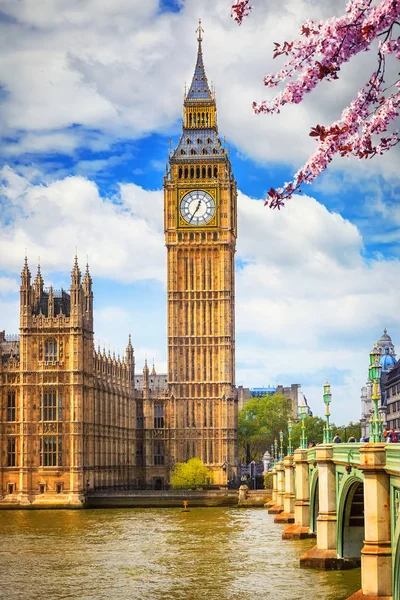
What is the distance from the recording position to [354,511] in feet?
137

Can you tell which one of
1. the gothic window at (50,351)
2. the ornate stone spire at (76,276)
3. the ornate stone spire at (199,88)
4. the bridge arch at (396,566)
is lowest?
the bridge arch at (396,566)

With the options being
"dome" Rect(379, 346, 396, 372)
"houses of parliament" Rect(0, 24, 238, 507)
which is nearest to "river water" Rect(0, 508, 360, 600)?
"houses of parliament" Rect(0, 24, 238, 507)

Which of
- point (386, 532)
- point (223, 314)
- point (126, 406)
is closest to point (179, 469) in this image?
point (126, 406)

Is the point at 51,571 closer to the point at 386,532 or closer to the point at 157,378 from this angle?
the point at 386,532

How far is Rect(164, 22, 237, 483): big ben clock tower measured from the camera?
395 ft

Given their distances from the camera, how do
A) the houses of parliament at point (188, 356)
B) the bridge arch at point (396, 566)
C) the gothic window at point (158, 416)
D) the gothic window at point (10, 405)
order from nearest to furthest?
1. the bridge arch at point (396, 566)
2. the gothic window at point (10, 405)
3. the houses of parliament at point (188, 356)
4. the gothic window at point (158, 416)

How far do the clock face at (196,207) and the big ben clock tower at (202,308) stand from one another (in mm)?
106

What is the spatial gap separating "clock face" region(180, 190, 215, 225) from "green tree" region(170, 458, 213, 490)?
25.7m

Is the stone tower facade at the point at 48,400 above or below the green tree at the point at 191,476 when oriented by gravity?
above

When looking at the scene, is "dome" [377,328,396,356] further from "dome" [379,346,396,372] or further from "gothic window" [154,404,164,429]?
"gothic window" [154,404,164,429]

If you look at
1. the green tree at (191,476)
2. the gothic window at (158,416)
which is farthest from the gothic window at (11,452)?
the gothic window at (158,416)

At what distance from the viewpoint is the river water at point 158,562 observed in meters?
39.3

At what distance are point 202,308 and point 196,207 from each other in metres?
10.9

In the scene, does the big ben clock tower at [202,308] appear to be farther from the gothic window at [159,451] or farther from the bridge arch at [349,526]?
the bridge arch at [349,526]
